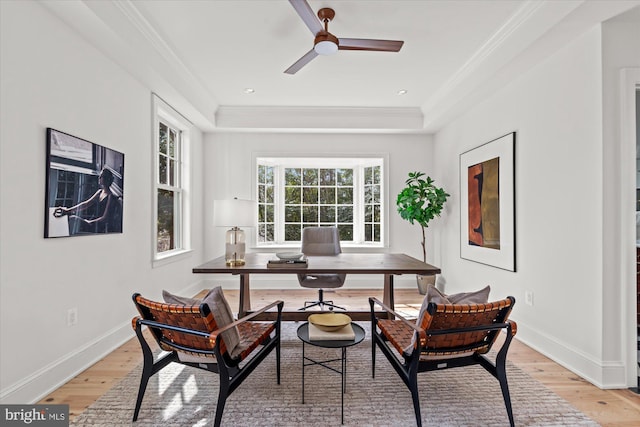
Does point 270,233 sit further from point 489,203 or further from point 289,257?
point 489,203

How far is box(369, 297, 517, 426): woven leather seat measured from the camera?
158 cm

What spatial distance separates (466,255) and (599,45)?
2448mm

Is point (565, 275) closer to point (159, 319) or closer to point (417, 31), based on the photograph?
point (417, 31)

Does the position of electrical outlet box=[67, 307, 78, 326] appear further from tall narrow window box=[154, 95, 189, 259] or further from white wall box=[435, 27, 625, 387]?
white wall box=[435, 27, 625, 387]

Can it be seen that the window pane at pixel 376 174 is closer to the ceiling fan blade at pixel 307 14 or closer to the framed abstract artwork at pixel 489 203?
the framed abstract artwork at pixel 489 203

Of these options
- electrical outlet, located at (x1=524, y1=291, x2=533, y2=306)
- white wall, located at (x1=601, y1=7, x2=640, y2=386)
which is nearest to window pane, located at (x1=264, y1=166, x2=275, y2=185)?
electrical outlet, located at (x1=524, y1=291, x2=533, y2=306)

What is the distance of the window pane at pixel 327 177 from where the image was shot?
530cm

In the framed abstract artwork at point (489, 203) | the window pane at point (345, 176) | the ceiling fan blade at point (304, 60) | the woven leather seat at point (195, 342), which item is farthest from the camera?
the window pane at point (345, 176)

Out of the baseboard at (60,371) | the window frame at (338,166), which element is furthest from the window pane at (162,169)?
the baseboard at (60,371)

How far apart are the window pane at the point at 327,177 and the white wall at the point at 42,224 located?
9.48 feet

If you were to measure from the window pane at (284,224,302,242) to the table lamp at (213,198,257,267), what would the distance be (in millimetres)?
2364

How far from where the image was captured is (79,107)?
2.33m

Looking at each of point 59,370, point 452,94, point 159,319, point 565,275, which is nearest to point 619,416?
point 565,275

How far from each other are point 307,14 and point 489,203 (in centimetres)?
265
